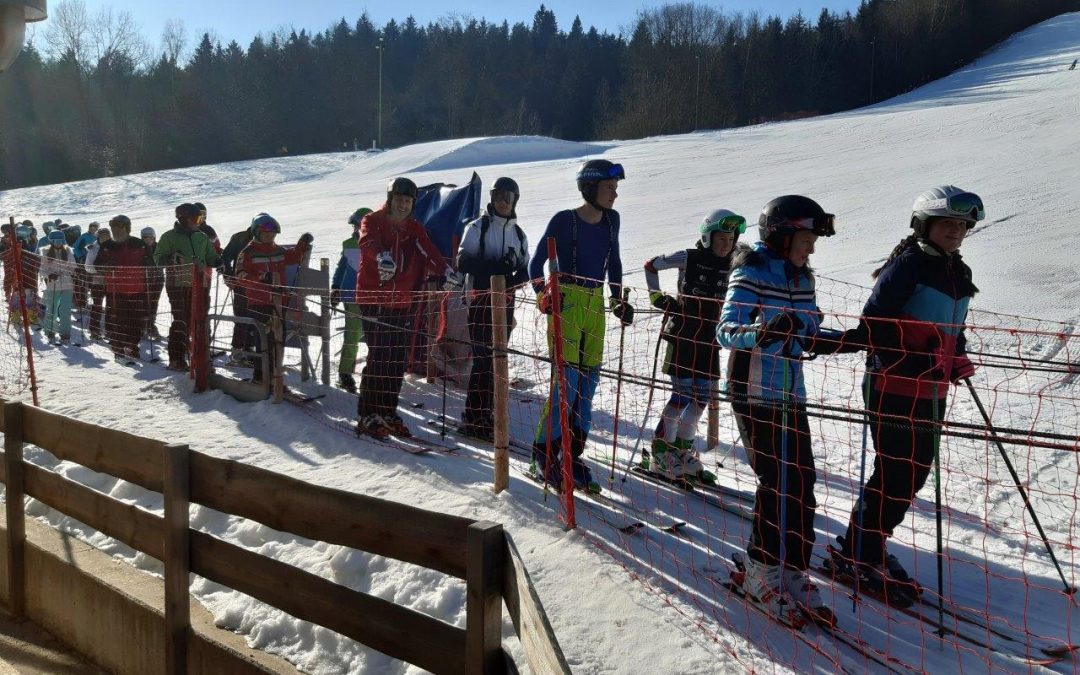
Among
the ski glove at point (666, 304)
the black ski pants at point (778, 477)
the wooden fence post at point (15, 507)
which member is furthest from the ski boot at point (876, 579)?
the wooden fence post at point (15, 507)

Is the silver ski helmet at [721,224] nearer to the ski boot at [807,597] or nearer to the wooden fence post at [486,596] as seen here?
the ski boot at [807,597]

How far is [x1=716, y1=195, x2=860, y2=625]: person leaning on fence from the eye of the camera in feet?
11.8

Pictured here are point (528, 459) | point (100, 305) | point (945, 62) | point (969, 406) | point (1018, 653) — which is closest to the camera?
point (1018, 653)

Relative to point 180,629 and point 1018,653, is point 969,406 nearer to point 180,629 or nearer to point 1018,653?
point 1018,653

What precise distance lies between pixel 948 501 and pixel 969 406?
1.53 meters

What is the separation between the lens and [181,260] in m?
9.71

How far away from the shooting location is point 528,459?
581 cm

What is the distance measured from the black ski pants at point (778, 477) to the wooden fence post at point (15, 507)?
12.8ft

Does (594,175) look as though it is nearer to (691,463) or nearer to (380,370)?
(691,463)

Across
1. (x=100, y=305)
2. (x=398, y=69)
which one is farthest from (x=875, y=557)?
(x=398, y=69)

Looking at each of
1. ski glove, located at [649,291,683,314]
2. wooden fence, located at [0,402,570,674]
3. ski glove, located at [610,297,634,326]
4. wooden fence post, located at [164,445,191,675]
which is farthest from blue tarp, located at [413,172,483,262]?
wooden fence post, located at [164,445,191,675]

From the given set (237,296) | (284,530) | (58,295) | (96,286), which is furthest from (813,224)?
(58,295)

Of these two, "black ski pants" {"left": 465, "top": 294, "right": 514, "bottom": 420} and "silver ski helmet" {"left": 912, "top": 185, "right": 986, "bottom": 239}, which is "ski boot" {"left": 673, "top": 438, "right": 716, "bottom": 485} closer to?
"black ski pants" {"left": 465, "top": 294, "right": 514, "bottom": 420}

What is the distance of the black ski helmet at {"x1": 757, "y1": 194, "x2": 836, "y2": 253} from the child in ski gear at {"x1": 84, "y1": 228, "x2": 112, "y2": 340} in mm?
9308
